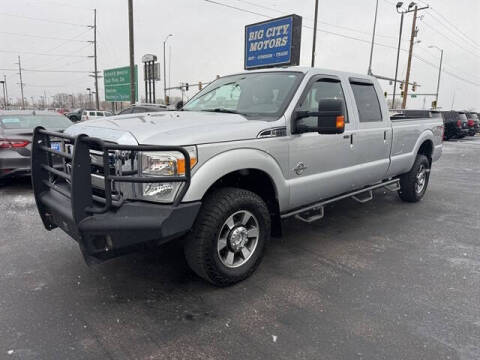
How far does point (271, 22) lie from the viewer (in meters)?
17.6

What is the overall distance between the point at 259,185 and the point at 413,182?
149 inches

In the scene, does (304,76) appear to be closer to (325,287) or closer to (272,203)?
(272,203)

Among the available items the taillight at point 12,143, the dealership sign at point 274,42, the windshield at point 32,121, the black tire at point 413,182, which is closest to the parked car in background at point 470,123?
the dealership sign at point 274,42

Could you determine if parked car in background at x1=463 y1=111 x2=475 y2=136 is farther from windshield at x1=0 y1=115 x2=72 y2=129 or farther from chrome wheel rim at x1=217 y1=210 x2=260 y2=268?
chrome wheel rim at x1=217 y1=210 x2=260 y2=268

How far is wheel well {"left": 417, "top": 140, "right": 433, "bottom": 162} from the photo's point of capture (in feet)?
21.1

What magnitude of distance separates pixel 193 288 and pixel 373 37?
3148cm

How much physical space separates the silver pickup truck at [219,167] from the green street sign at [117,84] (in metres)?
26.9

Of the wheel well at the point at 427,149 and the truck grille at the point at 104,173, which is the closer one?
the truck grille at the point at 104,173

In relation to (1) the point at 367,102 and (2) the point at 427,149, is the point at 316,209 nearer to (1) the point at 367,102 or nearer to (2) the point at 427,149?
(1) the point at 367,102

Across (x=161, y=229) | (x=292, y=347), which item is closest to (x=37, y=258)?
(x=161, y=229)

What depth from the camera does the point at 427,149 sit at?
21.5 feet

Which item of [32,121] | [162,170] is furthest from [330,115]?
[32,121]

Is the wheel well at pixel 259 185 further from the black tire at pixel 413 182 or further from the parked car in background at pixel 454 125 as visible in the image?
the parked car in background at pixel 454 125

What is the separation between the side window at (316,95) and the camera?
3775 mm
